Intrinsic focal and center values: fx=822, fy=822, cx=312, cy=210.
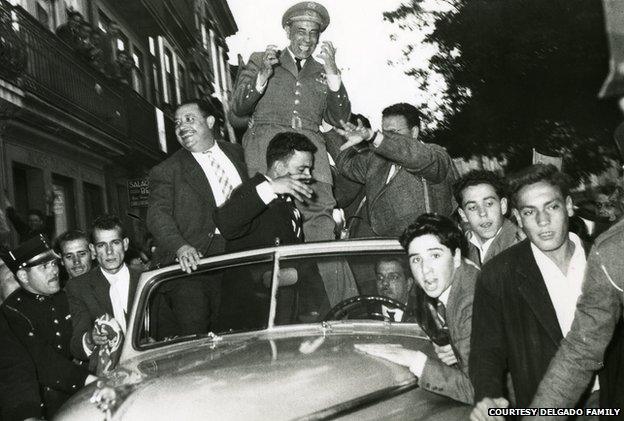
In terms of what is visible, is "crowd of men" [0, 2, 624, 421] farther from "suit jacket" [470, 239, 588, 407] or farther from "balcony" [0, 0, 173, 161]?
"balcony" [0, 0, 173, 161]

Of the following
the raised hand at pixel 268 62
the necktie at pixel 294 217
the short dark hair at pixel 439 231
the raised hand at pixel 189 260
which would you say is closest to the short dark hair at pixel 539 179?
the short dark hair at pixel 439 231

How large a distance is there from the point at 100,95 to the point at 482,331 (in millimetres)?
13867

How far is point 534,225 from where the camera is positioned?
330 centimetres

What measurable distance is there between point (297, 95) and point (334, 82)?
1.04 ft

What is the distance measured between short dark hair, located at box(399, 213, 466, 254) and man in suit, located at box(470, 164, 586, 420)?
0.27 meters

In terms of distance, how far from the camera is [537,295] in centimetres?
319

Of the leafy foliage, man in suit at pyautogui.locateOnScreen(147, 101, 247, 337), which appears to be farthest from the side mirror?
the leafy foliage

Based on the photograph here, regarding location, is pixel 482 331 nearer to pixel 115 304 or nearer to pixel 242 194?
pixel 242 194

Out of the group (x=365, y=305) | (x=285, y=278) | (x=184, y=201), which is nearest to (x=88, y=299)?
(x=184, y=201)

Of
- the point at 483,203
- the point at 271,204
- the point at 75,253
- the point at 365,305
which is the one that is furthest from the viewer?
the point at 75,253

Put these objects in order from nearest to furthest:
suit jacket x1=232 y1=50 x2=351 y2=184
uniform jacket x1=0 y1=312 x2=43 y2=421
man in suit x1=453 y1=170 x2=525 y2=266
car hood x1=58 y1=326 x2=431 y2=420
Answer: car hood x1=58 y1=326 x2=431 y2=420 → uniform jacket x1=0 y1=312 x2=43 y2=421 → man in suit x1=453 y1=170 x2=525 y2=266 → suit jacket x1=232 y1=50 x2=351 y2=184

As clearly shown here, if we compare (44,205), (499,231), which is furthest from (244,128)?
(44,205)

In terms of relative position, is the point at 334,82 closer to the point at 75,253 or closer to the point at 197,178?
the point at 197,178

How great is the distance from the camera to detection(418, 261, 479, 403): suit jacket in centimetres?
322
